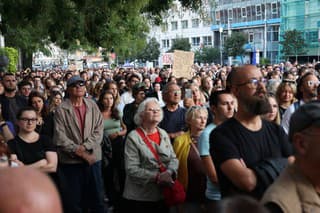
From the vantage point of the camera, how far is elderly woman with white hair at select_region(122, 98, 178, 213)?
4.86 metres

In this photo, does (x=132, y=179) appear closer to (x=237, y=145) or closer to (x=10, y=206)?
(x=237, y=145)

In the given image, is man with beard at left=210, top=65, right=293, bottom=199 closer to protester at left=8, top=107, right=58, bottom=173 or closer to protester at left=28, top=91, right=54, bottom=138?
protester at left=8, top=107, right=58, bottom=173

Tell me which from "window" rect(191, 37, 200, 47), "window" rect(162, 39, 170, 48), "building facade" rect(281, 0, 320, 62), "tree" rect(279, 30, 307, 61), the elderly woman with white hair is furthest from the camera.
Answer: "window" rect(162, 39, 170, 48)

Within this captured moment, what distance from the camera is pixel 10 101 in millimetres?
7684

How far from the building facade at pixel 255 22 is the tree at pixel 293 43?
24.5ft

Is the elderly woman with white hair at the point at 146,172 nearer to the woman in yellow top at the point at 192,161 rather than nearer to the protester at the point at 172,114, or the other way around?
the woman in yellow top at the point at 192,161

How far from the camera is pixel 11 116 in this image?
7410 mm

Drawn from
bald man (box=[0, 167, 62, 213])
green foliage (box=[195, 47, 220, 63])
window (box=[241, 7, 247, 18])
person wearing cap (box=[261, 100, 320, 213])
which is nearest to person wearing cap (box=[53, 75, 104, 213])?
person wearing cap (box=[261, 100, 320, 213])

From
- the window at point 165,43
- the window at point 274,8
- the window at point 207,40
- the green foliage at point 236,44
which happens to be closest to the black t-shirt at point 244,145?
the green foliage at point 236,44

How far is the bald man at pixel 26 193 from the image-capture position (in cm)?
116

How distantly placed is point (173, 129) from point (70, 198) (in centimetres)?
162

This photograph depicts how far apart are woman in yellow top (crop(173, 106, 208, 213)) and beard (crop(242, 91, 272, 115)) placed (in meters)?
1.71

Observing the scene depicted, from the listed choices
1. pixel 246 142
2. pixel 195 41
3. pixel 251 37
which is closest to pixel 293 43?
pixel 251 37

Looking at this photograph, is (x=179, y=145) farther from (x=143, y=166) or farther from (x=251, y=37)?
(x=251, y=37)
